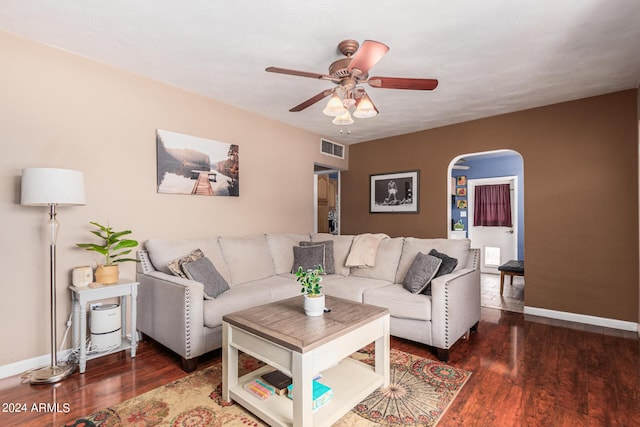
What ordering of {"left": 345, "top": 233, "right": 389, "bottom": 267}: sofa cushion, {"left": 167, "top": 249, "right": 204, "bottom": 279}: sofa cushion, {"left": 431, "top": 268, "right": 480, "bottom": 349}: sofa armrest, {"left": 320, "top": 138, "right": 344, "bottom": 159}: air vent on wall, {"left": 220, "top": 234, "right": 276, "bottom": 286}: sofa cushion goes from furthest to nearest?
{"left": 320, "top": 138, "right": 344, "bottom": 159}: air vent on wall, {"left": 345, "top": 233, "right": 389, "bottom": 267}: sofa cushion, {"left": 220, "top": 234, "right": 276, "bottom": 286}: sofa cushion, {"left": 167, "top": 249, "right": 204, "bottom": 279}: sofa cushion, {"left": 431, "top": 268, "right": 480, "bottom": 349}: sofa armrest

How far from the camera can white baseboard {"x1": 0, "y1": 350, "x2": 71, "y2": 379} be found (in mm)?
2301

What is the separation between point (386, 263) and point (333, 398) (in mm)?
1828

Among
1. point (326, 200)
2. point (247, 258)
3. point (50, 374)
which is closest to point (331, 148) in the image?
point (326, 200)

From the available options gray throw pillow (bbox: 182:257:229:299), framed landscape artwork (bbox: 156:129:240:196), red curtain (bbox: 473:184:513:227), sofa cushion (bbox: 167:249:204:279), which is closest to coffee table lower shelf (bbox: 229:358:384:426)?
gray throw pillow (bbox: 182:257:229:299)

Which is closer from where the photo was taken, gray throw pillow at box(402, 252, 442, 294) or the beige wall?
the beige wall

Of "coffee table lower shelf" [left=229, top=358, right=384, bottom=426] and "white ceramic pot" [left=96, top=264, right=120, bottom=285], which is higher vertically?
"white ceramic pot" [left=96, top=264, right=120, bottom=285]

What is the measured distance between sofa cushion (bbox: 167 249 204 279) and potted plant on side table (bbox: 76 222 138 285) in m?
0.29

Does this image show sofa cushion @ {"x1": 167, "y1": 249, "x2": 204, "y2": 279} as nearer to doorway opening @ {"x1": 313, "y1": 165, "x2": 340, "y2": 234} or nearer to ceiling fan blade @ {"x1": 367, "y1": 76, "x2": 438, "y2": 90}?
ceiling fan blade @ {"x1": 367, "y1": 76, "x2": 438, "y2": 90}

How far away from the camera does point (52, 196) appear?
7.09 ft

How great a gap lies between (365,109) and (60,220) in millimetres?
2530

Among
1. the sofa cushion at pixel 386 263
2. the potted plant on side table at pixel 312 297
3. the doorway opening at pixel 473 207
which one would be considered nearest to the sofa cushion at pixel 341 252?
the sofa cushion at pixel 386 263

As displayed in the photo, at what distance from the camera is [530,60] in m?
2.70

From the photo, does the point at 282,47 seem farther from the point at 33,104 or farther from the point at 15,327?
the point at 15,327

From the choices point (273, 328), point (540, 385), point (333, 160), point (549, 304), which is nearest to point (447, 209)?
point (549, 304)
